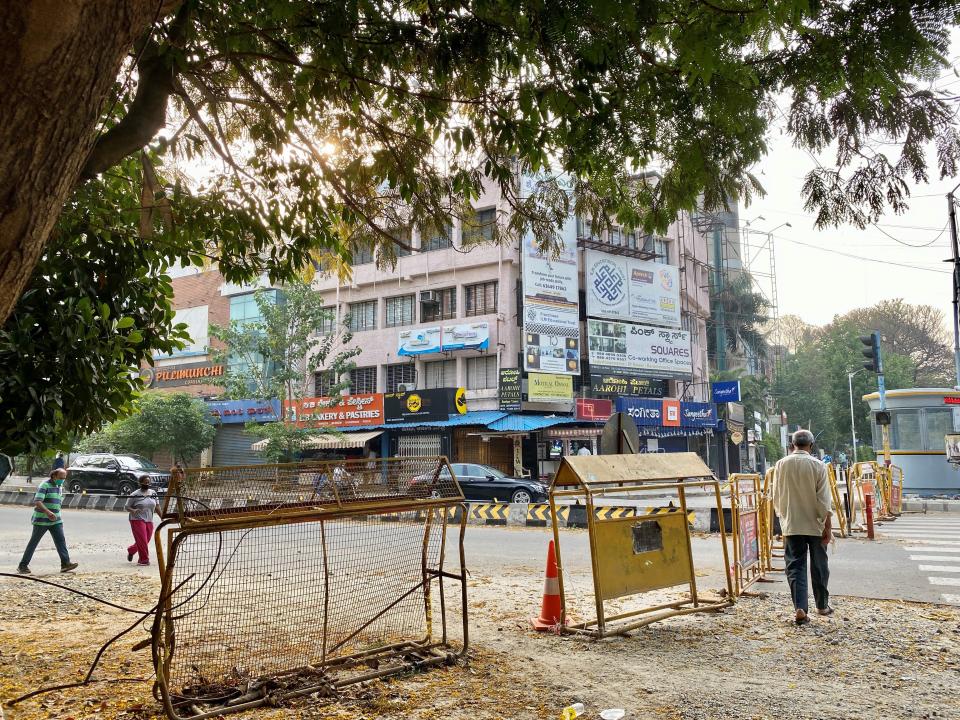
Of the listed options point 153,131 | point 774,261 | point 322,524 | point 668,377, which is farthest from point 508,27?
point 774,261

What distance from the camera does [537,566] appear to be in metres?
11.4

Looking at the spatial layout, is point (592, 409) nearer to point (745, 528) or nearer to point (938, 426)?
point (938, 426)

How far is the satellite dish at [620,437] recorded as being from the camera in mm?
8914

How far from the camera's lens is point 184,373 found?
44.7 m

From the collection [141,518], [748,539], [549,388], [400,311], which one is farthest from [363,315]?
[748,539]

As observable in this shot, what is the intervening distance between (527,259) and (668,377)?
9.98 m

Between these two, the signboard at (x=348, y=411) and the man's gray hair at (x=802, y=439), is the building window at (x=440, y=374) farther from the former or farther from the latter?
the man's gray hair at (x=802, y=439)

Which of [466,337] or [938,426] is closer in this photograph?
[938,426]

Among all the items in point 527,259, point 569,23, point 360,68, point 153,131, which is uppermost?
point 527,259

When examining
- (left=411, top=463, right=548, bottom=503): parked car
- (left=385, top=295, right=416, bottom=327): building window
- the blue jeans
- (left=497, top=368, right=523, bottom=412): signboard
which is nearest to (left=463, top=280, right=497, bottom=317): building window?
(left=385, top=295, right=416, bottom=327): building window

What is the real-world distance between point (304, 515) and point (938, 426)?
23101 millimetres

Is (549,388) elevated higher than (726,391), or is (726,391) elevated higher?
(726,391)

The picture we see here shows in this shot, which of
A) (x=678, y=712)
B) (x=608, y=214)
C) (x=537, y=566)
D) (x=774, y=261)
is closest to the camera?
(x=678, y=712)

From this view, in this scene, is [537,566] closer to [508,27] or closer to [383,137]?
[383,137]
